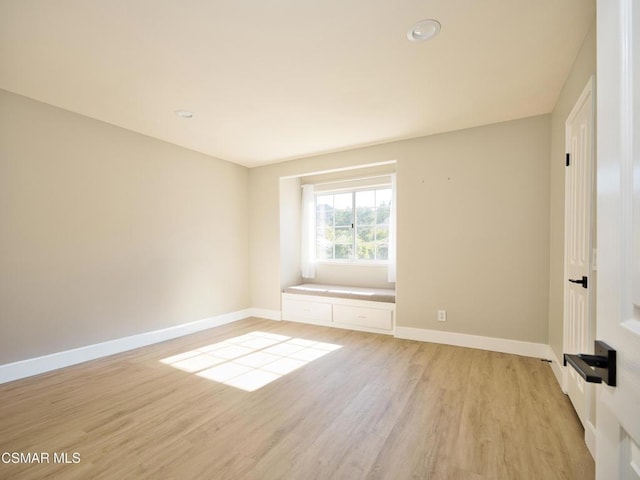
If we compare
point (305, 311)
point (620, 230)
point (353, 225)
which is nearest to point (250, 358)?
point (305, 311)

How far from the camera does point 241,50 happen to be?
206 centimetres

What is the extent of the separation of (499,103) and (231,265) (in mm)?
4058

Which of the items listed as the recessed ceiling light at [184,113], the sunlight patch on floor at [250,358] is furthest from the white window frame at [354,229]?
the recessed ceiling light at [184,113]

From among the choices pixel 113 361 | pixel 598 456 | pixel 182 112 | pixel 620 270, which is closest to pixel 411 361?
pixel 598 456

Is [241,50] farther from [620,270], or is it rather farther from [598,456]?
[598,456]

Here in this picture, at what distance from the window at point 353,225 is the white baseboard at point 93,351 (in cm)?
218

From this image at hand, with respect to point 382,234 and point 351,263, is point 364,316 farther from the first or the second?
point 382,234

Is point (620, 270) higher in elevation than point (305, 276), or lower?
higher

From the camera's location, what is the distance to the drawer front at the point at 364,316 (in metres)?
4.00

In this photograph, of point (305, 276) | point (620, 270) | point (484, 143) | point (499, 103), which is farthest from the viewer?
point (305, 276)

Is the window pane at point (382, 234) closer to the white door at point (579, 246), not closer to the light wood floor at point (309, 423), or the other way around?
the light wood floor at point (309, 423)

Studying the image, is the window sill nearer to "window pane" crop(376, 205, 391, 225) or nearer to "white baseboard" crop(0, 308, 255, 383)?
"window pane" crop(376, 205, 391, 225)

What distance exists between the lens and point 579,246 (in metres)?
2.08

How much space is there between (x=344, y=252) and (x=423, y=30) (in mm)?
3542
